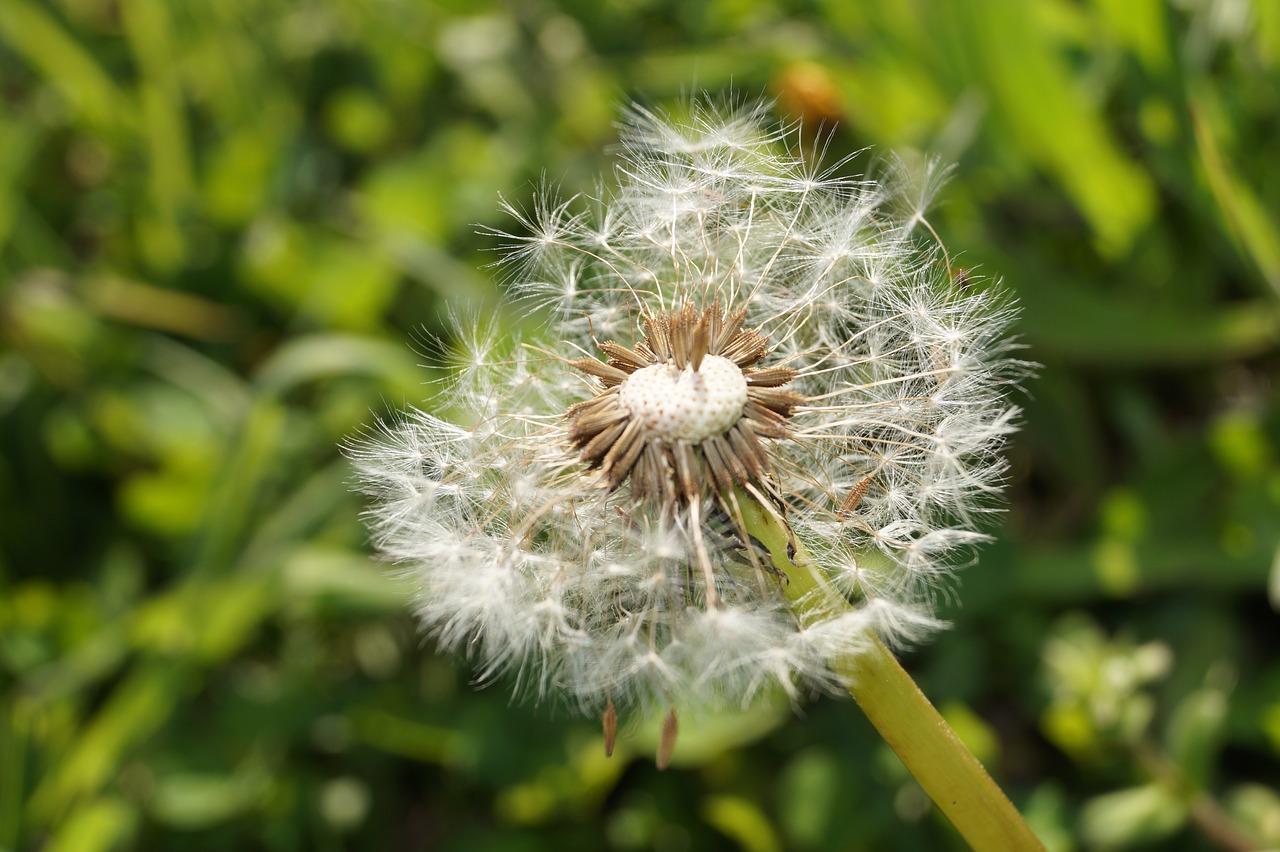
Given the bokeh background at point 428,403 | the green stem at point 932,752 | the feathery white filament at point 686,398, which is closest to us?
the green stem at point 932,752

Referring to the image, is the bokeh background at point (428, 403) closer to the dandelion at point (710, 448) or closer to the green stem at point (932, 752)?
the dandelion at point (710, 448)

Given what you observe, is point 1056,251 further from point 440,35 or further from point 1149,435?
point 440,35

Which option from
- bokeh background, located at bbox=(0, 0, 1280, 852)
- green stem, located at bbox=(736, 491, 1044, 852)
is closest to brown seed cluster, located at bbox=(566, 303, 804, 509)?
green stem, located at bbox=(736, 491, 1044, 852)

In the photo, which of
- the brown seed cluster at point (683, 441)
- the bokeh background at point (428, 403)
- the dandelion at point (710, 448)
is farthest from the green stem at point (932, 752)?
the bokeh background at point (428, 403)

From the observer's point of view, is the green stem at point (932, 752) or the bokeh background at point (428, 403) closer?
the green stem at point (932, 752)

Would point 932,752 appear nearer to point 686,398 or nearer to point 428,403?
point 686,398

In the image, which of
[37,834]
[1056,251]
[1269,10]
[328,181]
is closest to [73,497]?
[37,834]

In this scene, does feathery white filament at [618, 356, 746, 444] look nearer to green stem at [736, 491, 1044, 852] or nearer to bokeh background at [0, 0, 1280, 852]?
green stem at [736, 491, 1044, 852]
